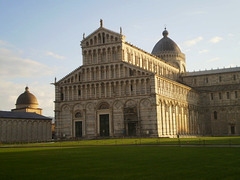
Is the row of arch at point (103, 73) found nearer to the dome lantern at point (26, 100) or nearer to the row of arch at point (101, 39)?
the row of arch at point (101, 39)

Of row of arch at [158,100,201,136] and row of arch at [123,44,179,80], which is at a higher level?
row of arch at [123,44,179,80]

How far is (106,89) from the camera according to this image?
72.1 meters

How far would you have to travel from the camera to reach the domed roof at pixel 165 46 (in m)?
107

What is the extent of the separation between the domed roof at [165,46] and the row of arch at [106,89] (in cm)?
3841

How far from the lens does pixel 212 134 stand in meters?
93.4

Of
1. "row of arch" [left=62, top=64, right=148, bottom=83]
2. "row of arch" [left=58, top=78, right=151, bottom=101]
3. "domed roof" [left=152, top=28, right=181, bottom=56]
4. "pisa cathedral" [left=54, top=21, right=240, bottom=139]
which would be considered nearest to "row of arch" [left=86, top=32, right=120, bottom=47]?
"pisa cathedral" [left=54, top=21, right=240, bottom=139]

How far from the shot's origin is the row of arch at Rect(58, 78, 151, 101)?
227 feet

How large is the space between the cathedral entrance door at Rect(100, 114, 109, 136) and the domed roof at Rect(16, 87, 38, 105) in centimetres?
4520

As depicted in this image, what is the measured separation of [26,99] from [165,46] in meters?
47.9

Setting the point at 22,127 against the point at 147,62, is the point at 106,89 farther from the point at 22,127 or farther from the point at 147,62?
the point at 22,127

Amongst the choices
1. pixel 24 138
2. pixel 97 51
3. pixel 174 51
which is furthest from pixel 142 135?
pixel 174 51

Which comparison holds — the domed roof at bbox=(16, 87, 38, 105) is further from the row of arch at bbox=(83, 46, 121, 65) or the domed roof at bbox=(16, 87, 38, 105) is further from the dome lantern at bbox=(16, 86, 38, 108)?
the row of arch at bbox=(83, 46, 121, 65)

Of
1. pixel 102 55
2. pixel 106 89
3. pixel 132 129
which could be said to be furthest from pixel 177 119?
pixel 102 55

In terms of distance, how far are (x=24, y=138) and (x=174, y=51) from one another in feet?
173
